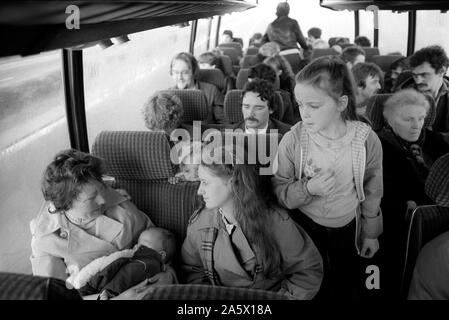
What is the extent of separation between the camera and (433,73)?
3.05 meters

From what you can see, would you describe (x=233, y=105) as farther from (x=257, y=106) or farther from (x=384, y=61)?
(x=384, y=61)

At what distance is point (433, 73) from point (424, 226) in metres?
1.81

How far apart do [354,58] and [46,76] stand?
3.13m

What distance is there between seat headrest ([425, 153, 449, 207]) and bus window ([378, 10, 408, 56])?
6.02 m

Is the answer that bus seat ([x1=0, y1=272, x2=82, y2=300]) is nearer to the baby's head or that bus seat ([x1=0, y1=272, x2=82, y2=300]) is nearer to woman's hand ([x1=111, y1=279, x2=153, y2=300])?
woman's hand ([x1=111, y1=279, x2=153, y2=300])

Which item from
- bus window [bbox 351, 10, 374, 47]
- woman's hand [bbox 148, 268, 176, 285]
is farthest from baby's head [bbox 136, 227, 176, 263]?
bus window [bbox 351, 10, 374, 47]

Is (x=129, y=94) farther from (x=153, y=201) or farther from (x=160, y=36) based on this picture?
(x=153, y=201)

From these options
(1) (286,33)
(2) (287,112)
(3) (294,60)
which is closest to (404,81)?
(2) (287,112)

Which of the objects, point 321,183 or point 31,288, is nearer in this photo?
point 31,288

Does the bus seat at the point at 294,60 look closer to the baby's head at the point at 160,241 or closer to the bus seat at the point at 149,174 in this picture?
the bus seat at the point at 149,174

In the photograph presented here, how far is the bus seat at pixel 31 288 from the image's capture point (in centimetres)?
69

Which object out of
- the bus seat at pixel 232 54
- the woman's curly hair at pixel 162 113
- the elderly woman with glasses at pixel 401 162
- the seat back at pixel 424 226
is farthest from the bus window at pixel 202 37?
the seat back at pixel 424 226

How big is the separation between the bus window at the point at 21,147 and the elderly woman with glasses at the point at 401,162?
180cm
